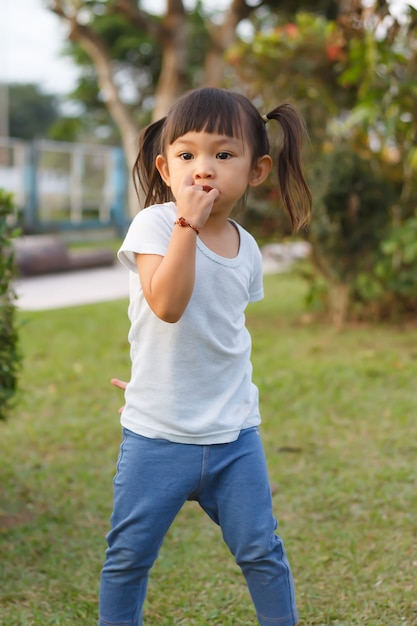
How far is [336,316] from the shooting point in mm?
6609

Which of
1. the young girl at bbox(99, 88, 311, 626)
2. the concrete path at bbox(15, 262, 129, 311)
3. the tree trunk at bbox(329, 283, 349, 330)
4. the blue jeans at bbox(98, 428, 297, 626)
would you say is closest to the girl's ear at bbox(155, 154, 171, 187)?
the young girl at bbox(99, 88, 311, 626)

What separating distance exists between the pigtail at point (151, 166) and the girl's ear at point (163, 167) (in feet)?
0.17

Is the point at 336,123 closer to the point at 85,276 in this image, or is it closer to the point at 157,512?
the point at 157,512

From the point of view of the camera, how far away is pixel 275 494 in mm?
3346

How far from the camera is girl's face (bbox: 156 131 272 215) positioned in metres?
1.81

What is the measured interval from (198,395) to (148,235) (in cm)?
39

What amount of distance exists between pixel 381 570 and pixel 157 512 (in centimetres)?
111

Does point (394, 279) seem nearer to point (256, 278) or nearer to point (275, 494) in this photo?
point (275, 494)

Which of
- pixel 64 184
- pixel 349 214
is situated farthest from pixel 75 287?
pixel 64 184

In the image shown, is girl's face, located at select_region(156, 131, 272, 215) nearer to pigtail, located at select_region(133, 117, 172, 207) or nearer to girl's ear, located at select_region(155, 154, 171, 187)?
girl's ear, located at select_region(155, 154, 171, 187)

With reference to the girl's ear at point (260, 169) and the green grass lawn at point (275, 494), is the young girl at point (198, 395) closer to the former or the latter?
the girl's ear at point (260, 169)

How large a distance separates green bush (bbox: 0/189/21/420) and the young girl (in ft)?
3.79

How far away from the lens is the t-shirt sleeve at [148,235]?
70.4 inches

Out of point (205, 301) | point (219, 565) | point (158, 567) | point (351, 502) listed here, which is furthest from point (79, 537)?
point (205, 301)
